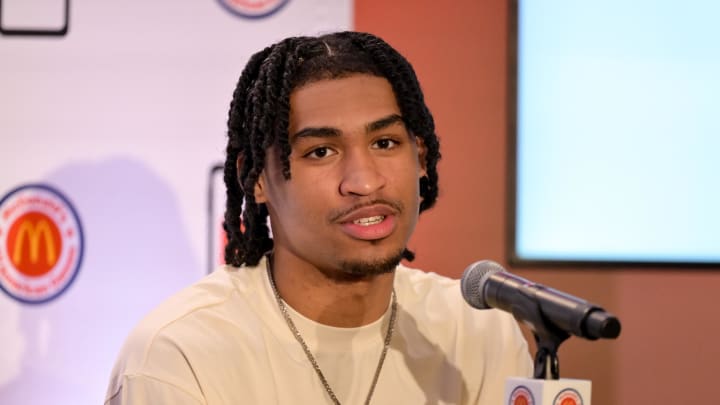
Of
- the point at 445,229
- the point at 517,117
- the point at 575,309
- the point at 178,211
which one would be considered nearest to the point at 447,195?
the point at 445,229

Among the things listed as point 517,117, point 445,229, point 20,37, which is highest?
point 20,37

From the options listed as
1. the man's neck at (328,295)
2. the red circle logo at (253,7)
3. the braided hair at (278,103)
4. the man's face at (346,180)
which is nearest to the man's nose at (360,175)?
the man's face at (346,180)

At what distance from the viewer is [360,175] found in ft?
6.45

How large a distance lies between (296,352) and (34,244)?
1296 mm

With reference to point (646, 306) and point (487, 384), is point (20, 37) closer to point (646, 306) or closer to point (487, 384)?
point (487, 384)

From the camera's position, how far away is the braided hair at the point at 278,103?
2094 mm

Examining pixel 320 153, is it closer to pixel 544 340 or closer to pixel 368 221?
pixel 368 221

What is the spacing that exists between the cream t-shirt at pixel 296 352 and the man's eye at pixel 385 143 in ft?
1.38

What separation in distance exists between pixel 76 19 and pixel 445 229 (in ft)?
4.55

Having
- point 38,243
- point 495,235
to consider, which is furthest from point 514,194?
point 38,243

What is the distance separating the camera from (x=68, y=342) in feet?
9.66

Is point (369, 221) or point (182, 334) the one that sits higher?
point (369, 221)

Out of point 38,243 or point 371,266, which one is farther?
point 38,243

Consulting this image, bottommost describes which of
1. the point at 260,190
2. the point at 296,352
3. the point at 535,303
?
the point at 296,352
